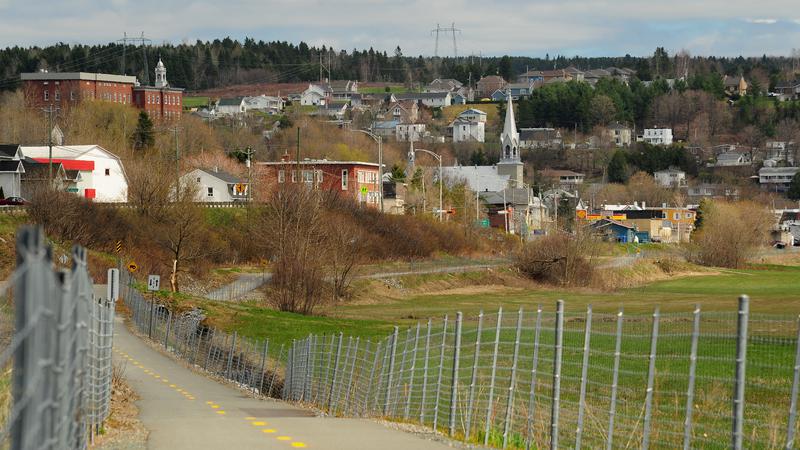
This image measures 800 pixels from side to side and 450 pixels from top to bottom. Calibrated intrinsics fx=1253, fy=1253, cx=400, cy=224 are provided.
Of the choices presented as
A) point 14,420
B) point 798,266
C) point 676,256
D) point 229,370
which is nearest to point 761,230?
point 798,266

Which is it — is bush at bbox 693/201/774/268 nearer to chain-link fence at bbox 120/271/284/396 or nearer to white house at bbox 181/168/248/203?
white house at bbox 181/168/248/203

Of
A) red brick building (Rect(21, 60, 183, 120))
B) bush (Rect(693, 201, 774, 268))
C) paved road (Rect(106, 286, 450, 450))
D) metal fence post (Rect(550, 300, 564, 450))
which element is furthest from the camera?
red brick building (Rect(21, 60, 183, 120))

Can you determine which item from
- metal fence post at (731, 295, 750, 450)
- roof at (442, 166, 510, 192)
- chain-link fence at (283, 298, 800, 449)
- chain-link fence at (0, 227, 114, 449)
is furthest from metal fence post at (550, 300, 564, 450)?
roof at (442, 166, 510, 192)

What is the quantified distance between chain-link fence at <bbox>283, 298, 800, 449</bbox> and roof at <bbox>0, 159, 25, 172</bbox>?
68.2 meters

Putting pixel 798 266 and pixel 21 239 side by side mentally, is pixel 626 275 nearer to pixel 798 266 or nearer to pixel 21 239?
pixel 798 266

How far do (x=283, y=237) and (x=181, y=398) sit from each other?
1741 inches

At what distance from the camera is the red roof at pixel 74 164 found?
4362 inches

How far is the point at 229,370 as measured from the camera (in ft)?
130

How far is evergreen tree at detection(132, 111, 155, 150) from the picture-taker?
142m

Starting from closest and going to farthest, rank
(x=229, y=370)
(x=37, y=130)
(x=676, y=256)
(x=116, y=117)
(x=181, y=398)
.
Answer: (x=181, y=398), (x=229, y=370), (x=676, y=256), (x=37, y=130), (x=116, y=117)

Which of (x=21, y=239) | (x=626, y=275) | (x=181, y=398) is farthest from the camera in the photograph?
(x=626, y=275)

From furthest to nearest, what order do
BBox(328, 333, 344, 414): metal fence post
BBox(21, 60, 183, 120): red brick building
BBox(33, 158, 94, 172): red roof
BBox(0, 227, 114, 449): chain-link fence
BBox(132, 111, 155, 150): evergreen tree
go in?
BBox(21, 60, 183, 120): red brick building
BBox(132, 111, 155, 150): evergreen tree
BBox(33, 158, 94, 172): red roof
BBox(328, 333, 344, 414): metal fence post
BBox(0, 227, 114, 449): chain-link fence

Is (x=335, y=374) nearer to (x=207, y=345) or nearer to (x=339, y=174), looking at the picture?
(x=207, y=345)

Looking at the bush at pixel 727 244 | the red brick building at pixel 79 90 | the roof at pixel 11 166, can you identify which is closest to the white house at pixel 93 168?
the roof at pixel 11 166
